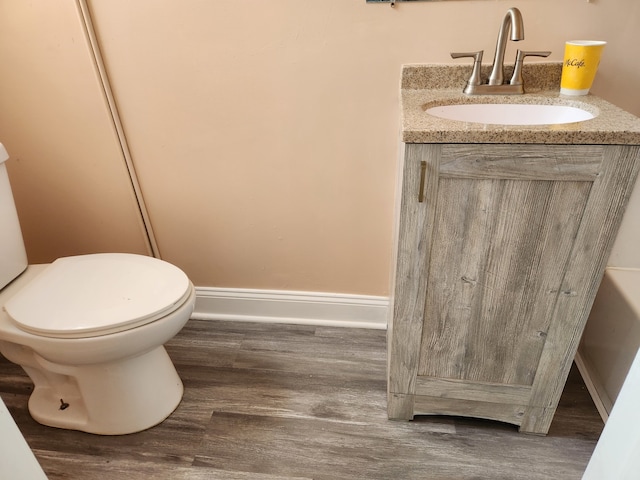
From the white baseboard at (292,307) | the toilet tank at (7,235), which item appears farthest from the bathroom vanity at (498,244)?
the toilet tank at (7,235)

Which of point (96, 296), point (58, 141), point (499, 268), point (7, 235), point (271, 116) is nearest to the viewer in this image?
point (499, 268)

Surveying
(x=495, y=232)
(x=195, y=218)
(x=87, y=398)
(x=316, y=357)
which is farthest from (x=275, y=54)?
(x=87, y=398)

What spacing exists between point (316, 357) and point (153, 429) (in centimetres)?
59

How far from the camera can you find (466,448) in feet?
4.15

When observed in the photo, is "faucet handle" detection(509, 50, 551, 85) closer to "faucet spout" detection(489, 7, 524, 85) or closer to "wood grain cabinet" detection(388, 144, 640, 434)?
"faucet spout" detection(489, 7, 524, 85)

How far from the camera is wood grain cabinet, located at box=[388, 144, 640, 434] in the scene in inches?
36.6

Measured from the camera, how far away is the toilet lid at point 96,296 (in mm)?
1100

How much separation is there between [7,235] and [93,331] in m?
0.50

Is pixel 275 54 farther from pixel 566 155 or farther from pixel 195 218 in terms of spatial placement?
pixel 566 155

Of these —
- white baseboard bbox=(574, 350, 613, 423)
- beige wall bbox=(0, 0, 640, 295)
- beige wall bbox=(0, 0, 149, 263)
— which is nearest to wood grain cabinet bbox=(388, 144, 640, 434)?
white baseboard bbox=(574, 350, 613, 423)

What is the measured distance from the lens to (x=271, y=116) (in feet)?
4.65

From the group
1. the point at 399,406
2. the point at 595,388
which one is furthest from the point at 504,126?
the point at 595,388

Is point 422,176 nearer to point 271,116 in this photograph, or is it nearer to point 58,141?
point 271,116

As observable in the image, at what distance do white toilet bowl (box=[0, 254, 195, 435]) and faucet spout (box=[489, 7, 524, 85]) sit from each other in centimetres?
107
